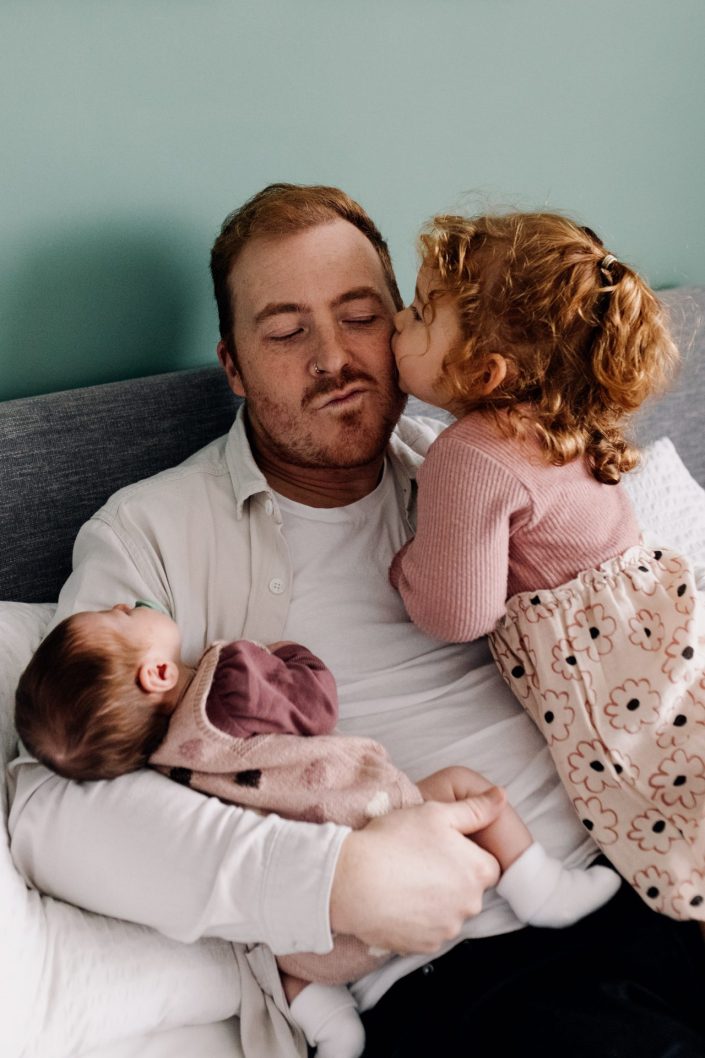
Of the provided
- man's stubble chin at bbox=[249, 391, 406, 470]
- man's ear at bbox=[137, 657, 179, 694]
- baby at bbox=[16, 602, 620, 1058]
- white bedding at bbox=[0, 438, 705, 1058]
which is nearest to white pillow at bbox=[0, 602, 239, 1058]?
white bedding at bbox=[0, 438, 705, 1058]

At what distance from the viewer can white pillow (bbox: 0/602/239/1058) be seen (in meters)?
1.12

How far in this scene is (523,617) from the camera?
1437mm

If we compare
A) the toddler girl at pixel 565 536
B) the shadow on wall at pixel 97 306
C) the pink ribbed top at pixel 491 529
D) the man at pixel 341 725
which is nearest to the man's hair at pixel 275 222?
the man at pixel 341 725

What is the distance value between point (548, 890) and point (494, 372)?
0.69 meters

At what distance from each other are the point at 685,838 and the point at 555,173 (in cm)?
152

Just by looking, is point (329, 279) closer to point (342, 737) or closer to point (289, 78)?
point (289, 78)

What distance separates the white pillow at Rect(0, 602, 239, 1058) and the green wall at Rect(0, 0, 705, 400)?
0.77 m

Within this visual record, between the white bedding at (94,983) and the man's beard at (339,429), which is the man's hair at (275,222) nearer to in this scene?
the man's beard at (339,429)

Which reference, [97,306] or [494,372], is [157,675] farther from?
[97,306]

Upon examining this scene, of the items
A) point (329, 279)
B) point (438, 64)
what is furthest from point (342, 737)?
point (438, 64)

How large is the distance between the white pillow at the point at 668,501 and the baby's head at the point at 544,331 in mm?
541

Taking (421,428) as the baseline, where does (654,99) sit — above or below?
above

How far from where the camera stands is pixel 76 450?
5.23 ft

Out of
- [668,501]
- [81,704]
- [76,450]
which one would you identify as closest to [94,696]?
[81,704]
